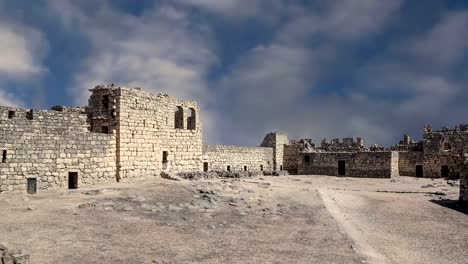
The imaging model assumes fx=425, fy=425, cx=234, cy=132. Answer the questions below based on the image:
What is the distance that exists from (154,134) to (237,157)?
45.6 ft

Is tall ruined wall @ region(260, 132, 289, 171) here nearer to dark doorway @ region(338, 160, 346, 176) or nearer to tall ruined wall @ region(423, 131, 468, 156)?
dark doorway @ region(338, 160, 346, 176)

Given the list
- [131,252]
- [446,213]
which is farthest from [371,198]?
[131,252]

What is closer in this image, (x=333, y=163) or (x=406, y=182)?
(x=406, y=182)

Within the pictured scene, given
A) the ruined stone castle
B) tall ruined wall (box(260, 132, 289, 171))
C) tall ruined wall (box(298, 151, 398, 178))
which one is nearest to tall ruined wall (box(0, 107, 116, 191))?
the ruined stone castle

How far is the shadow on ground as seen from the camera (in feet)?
66.5

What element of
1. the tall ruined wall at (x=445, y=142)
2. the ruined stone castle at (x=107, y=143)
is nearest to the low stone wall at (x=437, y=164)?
the ruined stone castle at (x=107, y=143)

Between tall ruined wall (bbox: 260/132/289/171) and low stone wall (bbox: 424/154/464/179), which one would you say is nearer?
low stone wall (bbox: 424/154/464/179)

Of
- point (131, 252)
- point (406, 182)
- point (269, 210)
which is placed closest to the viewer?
point (131, 252)

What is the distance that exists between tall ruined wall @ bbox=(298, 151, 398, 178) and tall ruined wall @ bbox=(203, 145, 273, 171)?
397 cm

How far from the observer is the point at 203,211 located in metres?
17.5

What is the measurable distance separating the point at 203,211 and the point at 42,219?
20.2 feet

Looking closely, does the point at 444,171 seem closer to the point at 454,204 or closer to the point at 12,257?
the point at 454,204

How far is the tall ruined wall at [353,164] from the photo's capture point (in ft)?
127

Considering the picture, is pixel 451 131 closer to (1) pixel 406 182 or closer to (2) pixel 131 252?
(1) pixel 406 182
